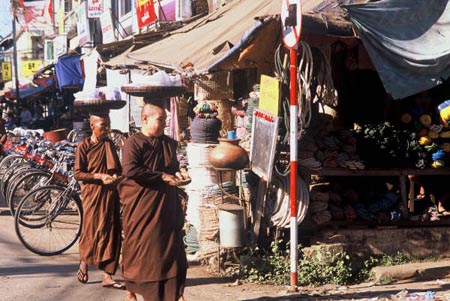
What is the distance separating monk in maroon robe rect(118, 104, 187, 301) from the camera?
6137 mm

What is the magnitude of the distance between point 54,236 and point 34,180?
1.88 metres

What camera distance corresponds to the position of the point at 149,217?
243 inches

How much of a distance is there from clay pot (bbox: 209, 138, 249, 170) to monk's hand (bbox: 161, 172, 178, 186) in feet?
6.48

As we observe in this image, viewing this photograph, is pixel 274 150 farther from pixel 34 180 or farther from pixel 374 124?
pixel 34 180

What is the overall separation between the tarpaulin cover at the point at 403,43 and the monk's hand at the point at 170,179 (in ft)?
8.10

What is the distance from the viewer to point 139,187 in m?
6.23

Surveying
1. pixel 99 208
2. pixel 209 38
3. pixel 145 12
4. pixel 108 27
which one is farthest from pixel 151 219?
pixel 108 27

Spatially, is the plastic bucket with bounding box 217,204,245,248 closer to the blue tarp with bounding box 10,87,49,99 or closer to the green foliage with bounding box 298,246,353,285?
the green foliage with bounding box 298,246,353,285

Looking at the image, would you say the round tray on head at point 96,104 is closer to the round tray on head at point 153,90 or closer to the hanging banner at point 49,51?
the round tray on head at point 153,90

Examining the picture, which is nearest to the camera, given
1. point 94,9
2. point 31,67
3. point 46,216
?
point 46,216

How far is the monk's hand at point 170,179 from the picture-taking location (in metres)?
6.09

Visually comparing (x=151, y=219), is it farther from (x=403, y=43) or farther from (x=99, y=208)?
(x=403, y=43)

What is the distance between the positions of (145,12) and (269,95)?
33.5 ft

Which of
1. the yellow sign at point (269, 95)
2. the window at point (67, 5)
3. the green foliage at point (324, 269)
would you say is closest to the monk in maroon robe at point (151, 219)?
the yellow sign at point (269, 95)
